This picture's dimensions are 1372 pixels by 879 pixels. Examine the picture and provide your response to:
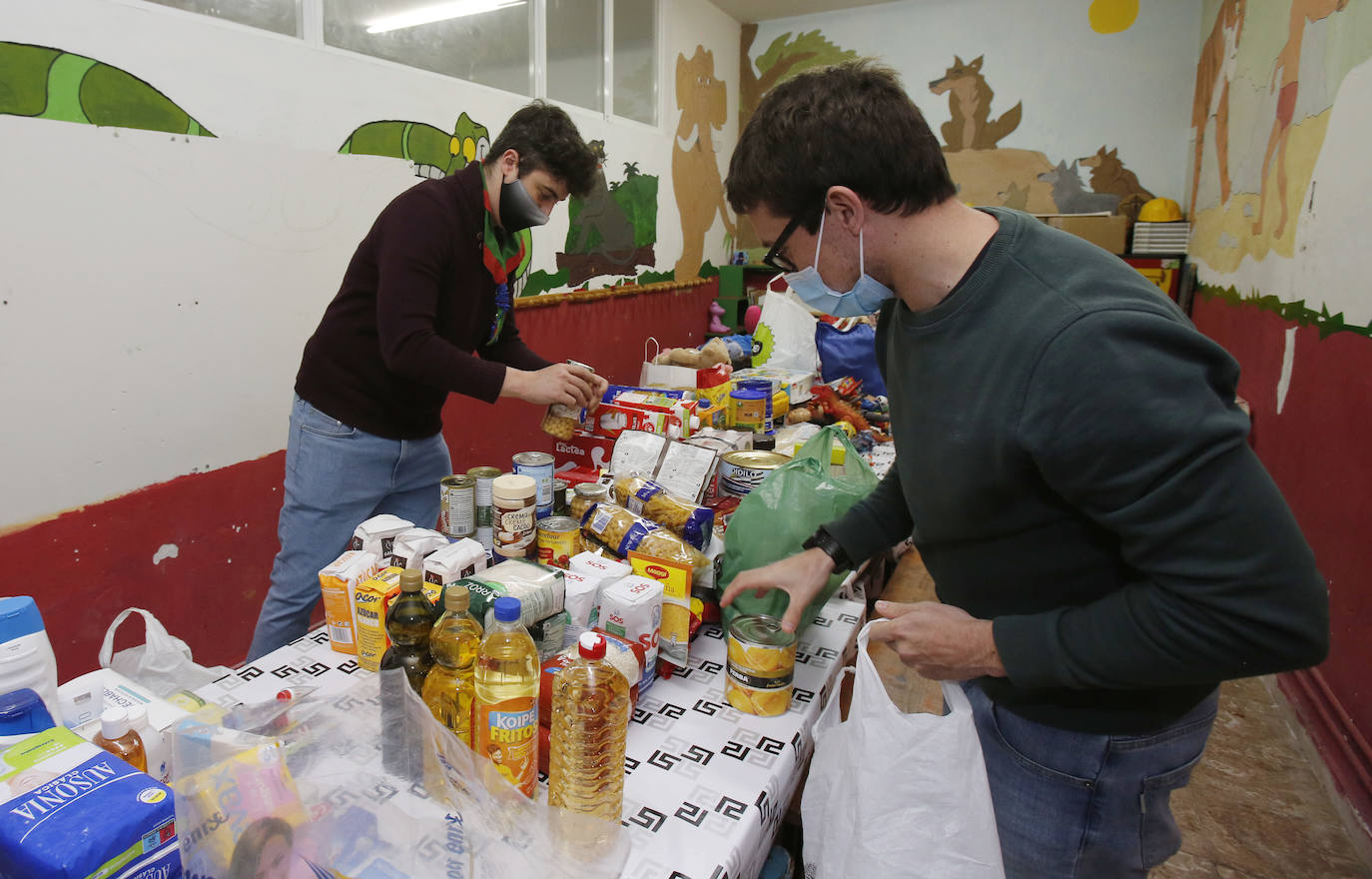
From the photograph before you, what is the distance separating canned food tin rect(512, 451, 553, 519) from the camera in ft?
5.28

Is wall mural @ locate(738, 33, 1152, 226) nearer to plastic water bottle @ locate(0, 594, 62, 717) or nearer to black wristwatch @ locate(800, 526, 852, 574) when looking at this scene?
black wristwatch @ locate(800, 526, 852, 574)

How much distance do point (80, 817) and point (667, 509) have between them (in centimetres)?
107

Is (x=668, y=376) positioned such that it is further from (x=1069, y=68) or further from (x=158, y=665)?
(x=1069, y=68)

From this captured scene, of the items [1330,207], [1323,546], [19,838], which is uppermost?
[1330,207]

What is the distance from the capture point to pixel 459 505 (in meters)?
1.55

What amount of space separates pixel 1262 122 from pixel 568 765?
428 centimetres

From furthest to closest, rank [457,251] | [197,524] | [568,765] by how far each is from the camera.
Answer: [197,524] → [457,251] → [568,765]

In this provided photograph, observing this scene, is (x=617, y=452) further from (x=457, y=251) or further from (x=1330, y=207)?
(x=1330, y=207)

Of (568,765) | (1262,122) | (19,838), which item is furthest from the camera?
(1262,122)

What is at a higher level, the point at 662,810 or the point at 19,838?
the point at 19,838

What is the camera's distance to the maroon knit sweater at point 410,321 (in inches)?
70.2

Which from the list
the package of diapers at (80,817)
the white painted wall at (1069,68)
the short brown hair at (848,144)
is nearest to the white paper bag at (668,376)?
the short brown hair at (848,144)

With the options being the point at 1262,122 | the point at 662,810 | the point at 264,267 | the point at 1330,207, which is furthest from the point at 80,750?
the point at 1262,122

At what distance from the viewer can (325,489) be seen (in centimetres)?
192
